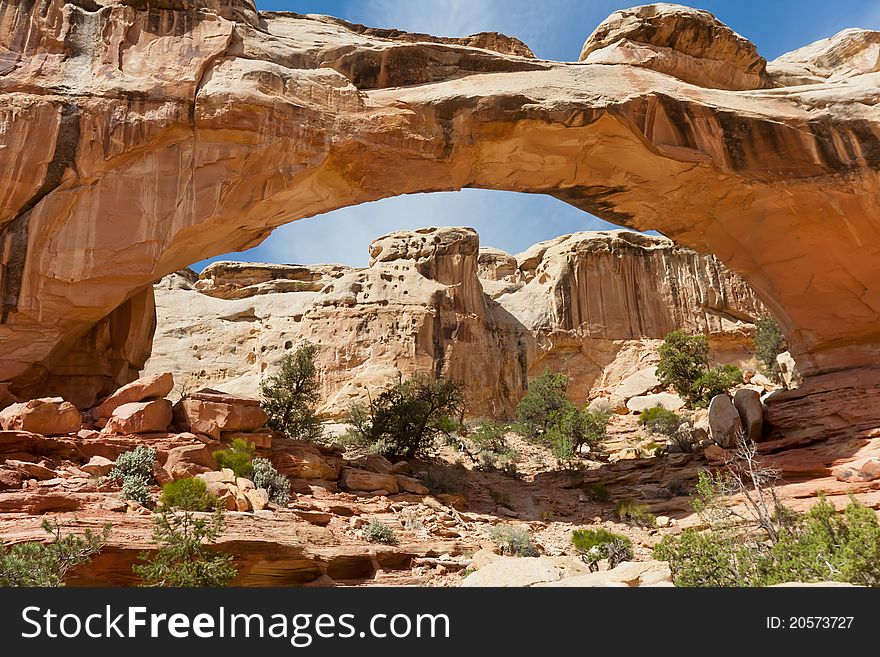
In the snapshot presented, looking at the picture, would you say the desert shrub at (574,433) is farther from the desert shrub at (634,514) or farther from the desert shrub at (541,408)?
the desert shrub at (634,514)

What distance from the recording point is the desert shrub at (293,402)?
739 inches

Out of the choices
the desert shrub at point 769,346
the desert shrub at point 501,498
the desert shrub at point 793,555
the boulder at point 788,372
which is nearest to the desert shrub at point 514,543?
the desert shrub at point 793,555

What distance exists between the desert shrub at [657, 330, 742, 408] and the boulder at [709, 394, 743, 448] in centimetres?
652

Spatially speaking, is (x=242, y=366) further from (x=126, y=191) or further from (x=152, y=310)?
(x=126, y=191)

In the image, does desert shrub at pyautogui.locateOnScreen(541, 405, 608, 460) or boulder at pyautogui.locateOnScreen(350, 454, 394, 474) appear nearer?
boulder at pyautogui.locateOnScreen(350, 454, 394, 474)

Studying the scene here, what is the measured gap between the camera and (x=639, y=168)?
1652 cm

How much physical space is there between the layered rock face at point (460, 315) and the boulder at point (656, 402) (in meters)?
5.89

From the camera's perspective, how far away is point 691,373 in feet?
80.2

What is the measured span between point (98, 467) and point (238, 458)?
7.76 ft

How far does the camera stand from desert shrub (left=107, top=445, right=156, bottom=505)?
404 inches

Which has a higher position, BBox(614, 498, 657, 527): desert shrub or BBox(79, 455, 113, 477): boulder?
BBox(79, 455, 113, 477): boulder

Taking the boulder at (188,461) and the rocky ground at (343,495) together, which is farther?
the boulder at (188,461)

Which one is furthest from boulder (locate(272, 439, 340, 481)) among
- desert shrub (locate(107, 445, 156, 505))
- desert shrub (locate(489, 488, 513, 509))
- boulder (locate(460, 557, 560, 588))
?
boulder (locate(460, 557, 560, 588))

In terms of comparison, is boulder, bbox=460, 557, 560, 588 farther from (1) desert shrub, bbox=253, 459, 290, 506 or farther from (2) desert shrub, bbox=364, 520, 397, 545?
(1) desert shrub, bbox=253, 459, 290, 506
